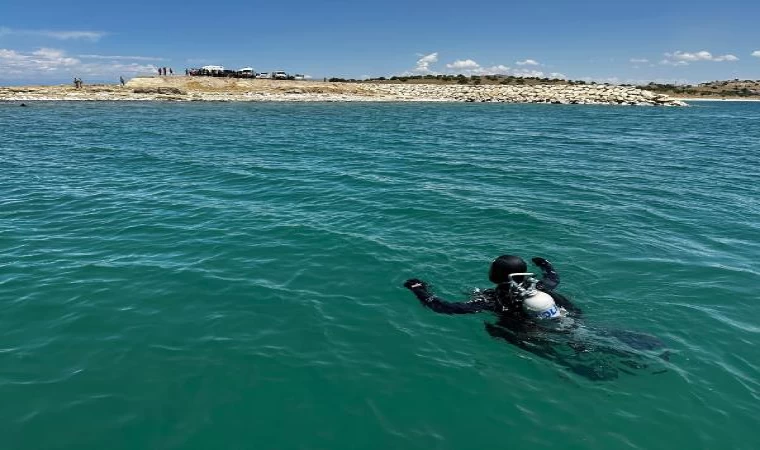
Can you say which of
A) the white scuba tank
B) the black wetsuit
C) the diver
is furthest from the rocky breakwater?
the white scuba tank

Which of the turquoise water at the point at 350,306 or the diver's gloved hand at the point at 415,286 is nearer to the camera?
the turquoise water at the point at 350,306

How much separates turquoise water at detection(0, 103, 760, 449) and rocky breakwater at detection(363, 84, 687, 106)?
6547 cm

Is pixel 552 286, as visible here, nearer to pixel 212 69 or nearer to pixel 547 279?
pixel 547 279

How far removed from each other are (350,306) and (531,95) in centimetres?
8750

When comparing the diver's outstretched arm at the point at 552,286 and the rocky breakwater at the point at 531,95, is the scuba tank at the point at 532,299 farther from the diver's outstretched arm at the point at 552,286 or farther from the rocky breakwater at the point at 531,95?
the rocky breakwater at the point at 531,95

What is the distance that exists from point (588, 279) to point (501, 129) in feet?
110

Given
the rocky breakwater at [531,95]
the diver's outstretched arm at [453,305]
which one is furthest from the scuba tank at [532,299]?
the rocky breakwater at [531,95]

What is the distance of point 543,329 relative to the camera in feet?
26.5

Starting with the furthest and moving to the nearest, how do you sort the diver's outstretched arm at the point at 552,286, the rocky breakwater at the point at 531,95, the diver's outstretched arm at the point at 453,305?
the rocky breakwater at the point at 531,95
the diver's outstretched arm at the point at 552,286
the diver's outstretched arm at the point at 453,305

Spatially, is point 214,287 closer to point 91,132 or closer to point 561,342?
point 561,342

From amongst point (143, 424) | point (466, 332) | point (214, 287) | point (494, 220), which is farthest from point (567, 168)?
point (143, 424)

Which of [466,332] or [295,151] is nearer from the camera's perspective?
[466,332]

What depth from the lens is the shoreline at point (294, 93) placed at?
7900 cm

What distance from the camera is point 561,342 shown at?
7.99 metres
